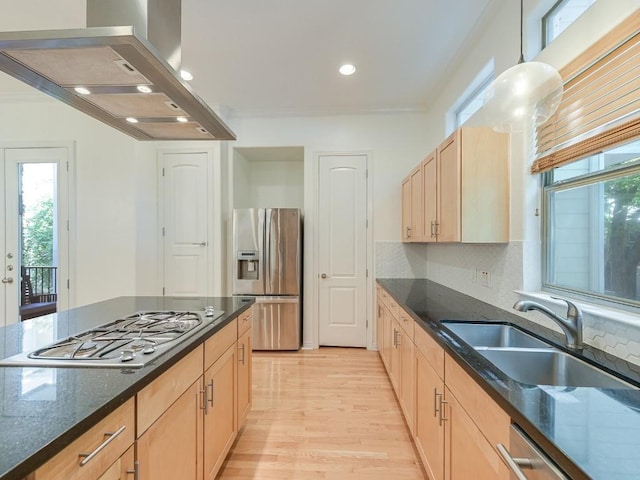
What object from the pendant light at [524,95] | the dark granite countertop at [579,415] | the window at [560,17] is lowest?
the dark granite countertop at [579,415]

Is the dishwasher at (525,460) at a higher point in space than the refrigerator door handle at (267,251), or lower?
lower

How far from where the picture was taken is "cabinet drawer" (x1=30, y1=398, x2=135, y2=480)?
0.67 meters

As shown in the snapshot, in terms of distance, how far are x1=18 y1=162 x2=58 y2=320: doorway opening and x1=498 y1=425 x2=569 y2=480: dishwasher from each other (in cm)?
461

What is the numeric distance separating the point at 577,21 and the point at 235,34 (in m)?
2.27

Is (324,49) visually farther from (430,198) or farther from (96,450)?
(96,450)

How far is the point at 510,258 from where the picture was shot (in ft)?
6.57

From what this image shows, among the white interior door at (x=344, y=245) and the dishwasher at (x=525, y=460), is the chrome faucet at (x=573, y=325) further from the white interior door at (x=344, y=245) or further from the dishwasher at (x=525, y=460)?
the white interior door at (x=344, y=245)

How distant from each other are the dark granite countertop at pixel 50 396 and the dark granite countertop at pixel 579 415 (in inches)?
43.1

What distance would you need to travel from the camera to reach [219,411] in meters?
1.65

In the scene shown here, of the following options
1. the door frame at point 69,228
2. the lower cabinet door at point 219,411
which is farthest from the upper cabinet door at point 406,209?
the door frame at point 69,228

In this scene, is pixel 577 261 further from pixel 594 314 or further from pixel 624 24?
pixel 624 24

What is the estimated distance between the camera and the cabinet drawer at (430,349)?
1.44 metres

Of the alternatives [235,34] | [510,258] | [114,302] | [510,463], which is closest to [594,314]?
[510,258]

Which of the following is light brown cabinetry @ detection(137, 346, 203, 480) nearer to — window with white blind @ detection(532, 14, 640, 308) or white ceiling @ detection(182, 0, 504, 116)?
window with white blind @ detection(532, 14, 640, 308)
